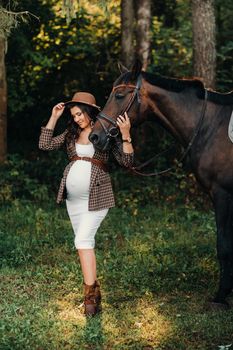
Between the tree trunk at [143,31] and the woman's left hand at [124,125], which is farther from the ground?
the tree trunk at [143,31]

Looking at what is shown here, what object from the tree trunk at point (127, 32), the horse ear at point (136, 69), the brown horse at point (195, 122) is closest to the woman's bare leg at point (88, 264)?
the brown horse at point (195, 122)

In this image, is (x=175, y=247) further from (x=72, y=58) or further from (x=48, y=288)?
(x=72, y=58)

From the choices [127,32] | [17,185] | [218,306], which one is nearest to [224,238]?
[218,306]

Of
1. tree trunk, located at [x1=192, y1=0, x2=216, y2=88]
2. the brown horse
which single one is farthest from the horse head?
tree trunk, located at [x1=192, y1=0, x2=216, y2=88]

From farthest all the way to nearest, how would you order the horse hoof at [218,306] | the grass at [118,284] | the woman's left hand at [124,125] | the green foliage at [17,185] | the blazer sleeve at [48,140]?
the green foliage at [17,185] < the horse hoof at [218,306] < the blazer sleeve at [48,140] < the woman's left hand at [124,125] < the grass at [118,284]

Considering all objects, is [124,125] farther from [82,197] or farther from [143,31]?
[143,31]

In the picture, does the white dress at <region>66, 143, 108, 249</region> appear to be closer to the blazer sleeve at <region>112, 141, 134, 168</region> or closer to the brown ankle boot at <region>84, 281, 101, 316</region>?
the blazer sleeve at <region>112, 141, 134, 168</region>

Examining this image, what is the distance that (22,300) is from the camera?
5648mm

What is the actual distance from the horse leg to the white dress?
1035 mm

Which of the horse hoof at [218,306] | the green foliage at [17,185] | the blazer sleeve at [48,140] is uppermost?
the blazer sleeve at [48,140]

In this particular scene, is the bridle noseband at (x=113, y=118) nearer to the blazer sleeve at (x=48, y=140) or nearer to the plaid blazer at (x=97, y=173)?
the plaid blazer at (x=97, y=173)

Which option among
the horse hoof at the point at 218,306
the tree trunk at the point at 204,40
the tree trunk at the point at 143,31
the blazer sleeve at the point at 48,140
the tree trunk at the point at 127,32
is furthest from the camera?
the tree trunk at the point at 127,32

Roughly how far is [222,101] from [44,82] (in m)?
7.26

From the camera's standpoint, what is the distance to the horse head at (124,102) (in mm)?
5277
